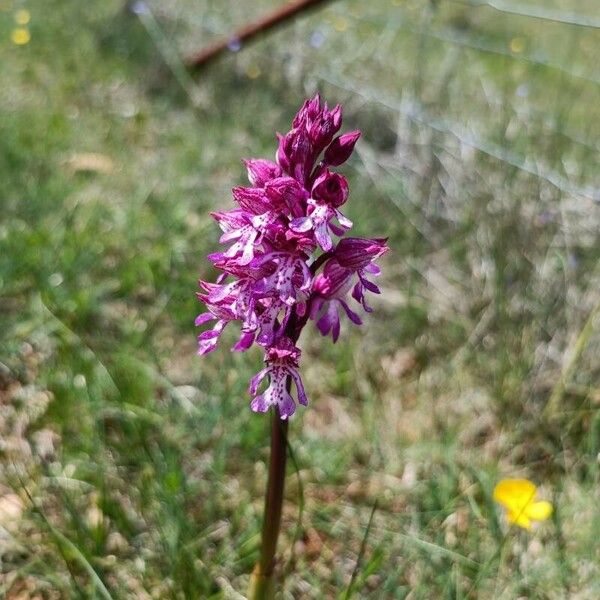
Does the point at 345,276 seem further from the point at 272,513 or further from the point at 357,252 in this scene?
the point at 272,513

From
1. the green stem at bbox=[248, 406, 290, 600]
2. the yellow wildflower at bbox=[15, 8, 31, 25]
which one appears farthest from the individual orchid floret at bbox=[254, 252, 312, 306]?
the yellow wildflower at bbox=[15, 8, 31, 25]

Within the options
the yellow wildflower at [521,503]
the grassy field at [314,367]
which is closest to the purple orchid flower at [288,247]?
the grassy field at [314,367]

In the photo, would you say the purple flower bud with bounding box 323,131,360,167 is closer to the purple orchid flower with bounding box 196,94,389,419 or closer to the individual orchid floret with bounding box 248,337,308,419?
the purple orchid flower with bounding box 196,94,389,419

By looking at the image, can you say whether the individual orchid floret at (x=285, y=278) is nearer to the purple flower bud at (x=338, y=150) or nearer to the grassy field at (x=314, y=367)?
the purple flower bud at (x=338, y=150)

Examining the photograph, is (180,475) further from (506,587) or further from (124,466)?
(506,587)

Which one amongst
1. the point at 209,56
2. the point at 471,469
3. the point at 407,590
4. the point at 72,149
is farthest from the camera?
the point at 209,56

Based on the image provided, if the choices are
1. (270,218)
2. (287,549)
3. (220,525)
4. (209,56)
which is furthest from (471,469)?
(209,56)
